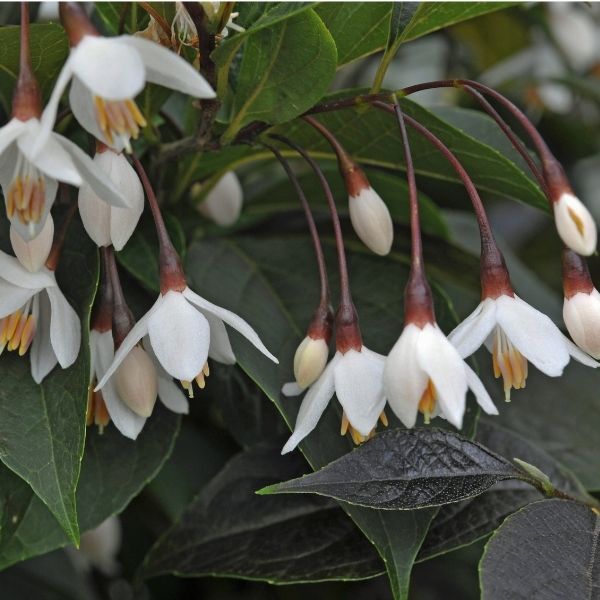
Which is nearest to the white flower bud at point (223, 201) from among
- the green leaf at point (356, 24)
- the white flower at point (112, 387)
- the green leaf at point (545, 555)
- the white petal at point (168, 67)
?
the green leaf at point (356, 24)

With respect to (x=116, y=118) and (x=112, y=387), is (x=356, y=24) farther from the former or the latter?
(x=112, y=387)

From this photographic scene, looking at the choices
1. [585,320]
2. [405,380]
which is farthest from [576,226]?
[405,380]

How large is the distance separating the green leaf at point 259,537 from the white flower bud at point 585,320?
0.30 metres

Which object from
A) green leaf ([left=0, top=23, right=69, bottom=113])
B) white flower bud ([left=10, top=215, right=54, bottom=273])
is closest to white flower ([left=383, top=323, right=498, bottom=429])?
white flower bud ([left=10, top=215, right=54, bottom=273])

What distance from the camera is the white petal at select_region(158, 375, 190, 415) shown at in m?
0.99

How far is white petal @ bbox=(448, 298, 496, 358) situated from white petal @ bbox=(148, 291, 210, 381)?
226mm

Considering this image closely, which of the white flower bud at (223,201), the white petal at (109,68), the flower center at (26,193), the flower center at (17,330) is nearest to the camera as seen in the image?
the white petal at (109,68)

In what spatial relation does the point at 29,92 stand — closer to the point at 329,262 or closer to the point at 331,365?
the point at 331,365

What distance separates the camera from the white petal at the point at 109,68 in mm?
701

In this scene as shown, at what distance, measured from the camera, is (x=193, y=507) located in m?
1.07

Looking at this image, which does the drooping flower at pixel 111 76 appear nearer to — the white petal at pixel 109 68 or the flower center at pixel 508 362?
the white petal at pixel 109 68

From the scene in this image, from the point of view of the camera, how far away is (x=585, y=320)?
87cm

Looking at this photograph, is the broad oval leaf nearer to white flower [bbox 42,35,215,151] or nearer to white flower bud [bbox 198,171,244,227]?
white flower [bbox 42,35,215,151]

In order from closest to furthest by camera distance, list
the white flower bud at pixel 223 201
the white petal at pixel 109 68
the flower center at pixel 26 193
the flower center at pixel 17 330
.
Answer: the white petal at pixel 109 68 < the flower center at pixel 26 193 < the flower center at pixel 17 330 < the white flower bud at pixel 223 201
